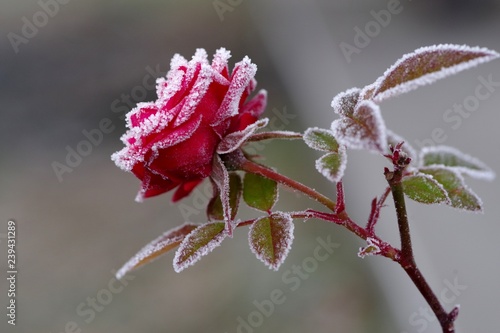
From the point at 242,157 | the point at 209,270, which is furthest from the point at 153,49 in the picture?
the point at 242,157

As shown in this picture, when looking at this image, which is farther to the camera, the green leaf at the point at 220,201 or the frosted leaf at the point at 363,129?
the green leaf at the point at 220,201

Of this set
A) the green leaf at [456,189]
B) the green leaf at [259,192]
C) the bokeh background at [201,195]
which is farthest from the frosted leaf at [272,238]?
the bokeh background at [201,195]

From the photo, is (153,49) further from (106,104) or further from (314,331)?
(314,331)

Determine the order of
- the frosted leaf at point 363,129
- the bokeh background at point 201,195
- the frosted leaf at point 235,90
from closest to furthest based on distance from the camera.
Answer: the frosted leaf at point 363,129
the frosted leaf at point 235,90
the bokeh background at point 201,195

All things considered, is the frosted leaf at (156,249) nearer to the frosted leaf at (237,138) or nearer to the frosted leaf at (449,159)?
the frosted leaf at (237,138)

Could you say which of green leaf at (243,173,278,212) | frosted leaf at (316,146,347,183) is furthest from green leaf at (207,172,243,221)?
frosted leaf at (316,146,347,183)

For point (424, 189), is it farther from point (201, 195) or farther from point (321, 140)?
point (201, 195)

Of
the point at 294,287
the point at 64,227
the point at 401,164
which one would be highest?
the point at 401,164
